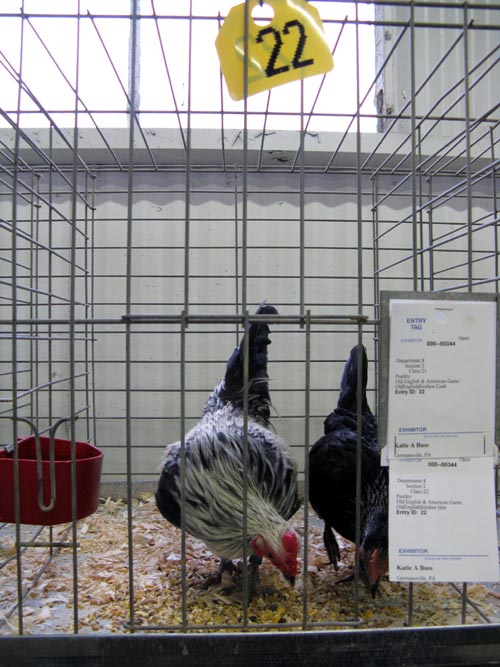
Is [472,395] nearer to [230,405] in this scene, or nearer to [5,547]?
[230,405]

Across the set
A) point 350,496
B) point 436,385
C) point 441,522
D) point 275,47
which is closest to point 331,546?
point 350,496

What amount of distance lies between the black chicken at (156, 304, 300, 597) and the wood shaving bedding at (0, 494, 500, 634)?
9 cm

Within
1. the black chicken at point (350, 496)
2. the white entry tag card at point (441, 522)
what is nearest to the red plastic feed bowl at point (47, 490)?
the black chicken at point (350, 496)

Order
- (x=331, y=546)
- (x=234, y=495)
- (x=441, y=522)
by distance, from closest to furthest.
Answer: (x=441, y=522), (x=234, y=495), (x=331, y=546)

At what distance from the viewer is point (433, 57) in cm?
203

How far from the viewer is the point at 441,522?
A: 68 centimetres

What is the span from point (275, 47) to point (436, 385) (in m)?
0.57

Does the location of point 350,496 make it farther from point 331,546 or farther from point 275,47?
point 275,47

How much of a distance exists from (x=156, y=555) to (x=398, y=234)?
162 cm

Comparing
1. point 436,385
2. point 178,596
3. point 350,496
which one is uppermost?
point 436,385

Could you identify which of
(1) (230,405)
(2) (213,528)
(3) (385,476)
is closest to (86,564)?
(2) (213,528)

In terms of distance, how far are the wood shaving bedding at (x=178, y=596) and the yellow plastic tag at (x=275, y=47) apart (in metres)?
0.93

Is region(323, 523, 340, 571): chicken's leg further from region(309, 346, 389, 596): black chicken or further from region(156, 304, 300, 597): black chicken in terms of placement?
region(156, 304, 300, 597): black chicken

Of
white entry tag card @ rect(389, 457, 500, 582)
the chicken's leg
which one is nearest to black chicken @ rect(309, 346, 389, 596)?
the chicken's leg
